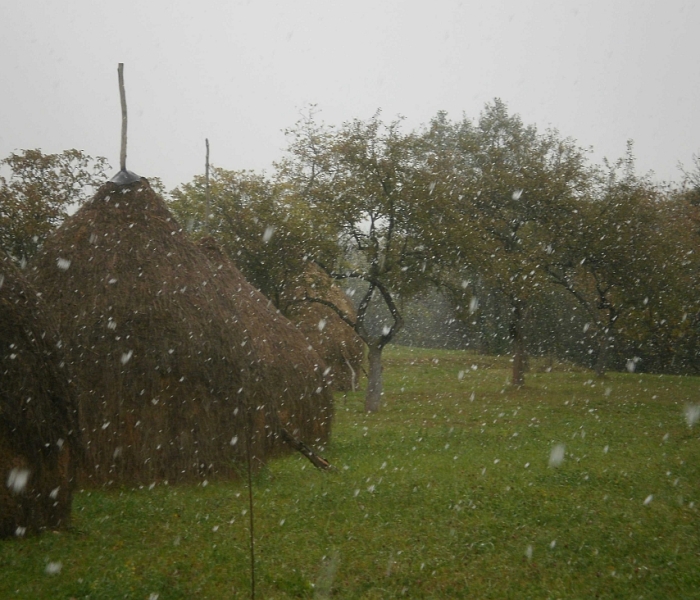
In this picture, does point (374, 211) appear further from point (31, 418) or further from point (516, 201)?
point (31, 418)

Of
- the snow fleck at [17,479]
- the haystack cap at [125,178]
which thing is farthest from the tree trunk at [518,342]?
the snow fleck at [17,479]

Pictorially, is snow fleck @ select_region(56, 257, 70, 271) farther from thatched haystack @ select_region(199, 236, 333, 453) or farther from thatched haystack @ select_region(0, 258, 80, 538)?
thatched haystack @ select_region(0, 258, 80, 538)

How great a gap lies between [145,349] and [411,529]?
4.54 m

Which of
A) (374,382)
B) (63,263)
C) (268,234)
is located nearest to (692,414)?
(374,382)

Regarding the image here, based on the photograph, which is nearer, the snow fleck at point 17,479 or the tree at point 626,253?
the snow fleck at point 17,479

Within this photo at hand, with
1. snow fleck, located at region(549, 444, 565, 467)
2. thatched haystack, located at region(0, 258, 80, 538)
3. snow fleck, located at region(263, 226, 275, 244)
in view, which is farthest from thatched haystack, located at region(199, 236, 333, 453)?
snow fleck, located at region(263, 226, 275, 244)

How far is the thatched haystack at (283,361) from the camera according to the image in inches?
519

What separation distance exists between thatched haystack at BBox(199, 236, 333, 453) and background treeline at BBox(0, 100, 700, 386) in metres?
2.98

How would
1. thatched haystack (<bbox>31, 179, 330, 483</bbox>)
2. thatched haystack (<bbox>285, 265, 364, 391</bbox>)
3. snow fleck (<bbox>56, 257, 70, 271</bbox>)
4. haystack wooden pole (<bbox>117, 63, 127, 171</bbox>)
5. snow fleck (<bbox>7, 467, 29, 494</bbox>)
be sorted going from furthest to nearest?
thatched haystack (<bbox>285, 265, 364, 391</bbox>) < haystack wooden pole (<bbox>117, 63, 127, 171</bbox>) < snow fleck (<bbox>56, 257, 70, 271</bbox>) < thatched haystack (<bbox>31, 179, 330, 483</bbox>) < snow fleck (<bbox>7, 467, 29, 494</bbox>)

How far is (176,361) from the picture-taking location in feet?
34.6

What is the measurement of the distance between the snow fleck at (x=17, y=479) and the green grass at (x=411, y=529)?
528 mm

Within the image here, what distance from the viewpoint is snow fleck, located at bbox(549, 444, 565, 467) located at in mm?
12425

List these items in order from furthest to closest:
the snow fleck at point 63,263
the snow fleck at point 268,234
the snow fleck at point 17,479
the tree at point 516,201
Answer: the tree at point 516,201
the snow fleck at point 268,234
the snow fleck at point 63,263
the snow fleck at point 17,479

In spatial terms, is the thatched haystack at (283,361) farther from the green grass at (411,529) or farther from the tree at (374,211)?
the tree at (374,211)
